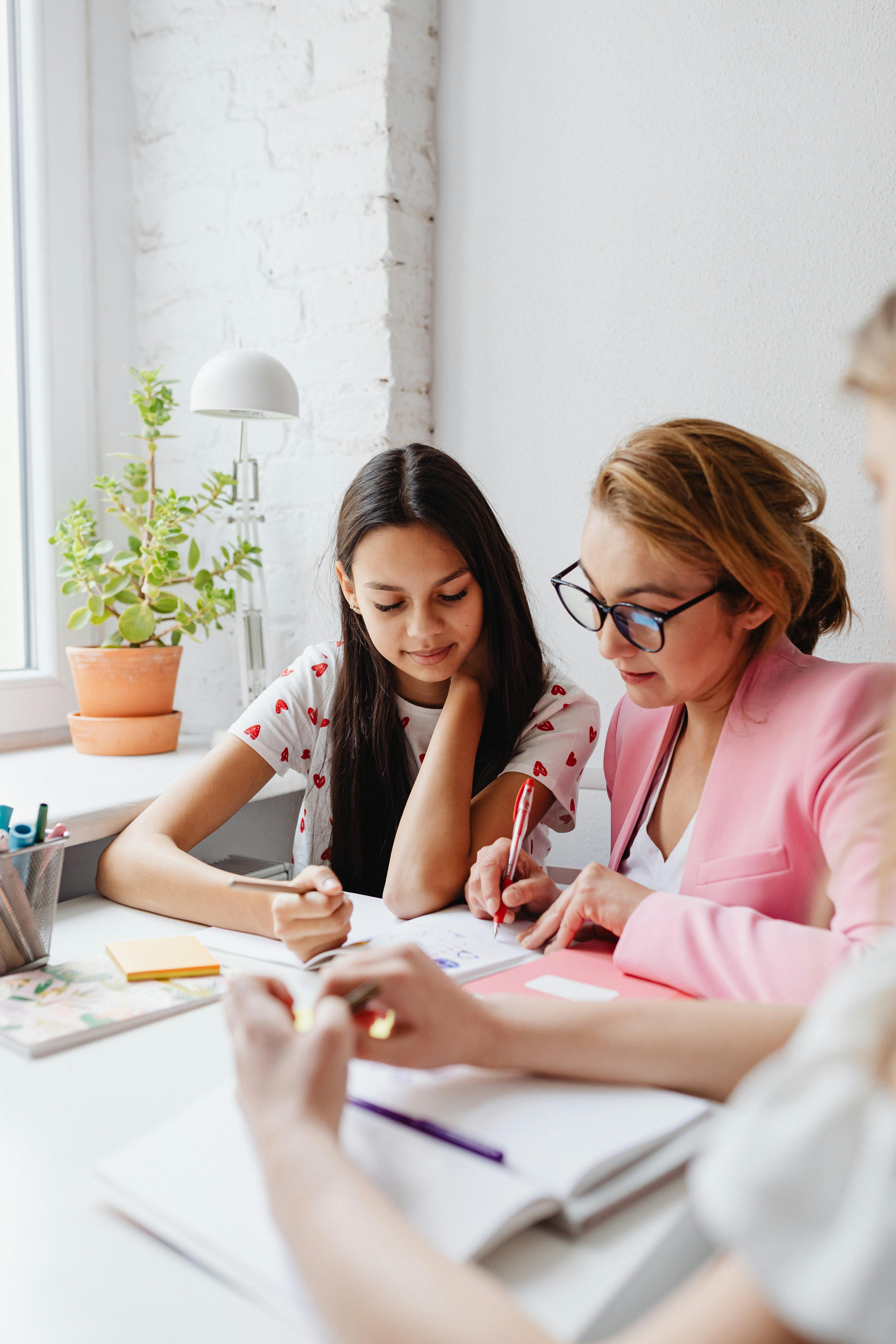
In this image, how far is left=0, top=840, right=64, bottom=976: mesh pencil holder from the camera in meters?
0.99

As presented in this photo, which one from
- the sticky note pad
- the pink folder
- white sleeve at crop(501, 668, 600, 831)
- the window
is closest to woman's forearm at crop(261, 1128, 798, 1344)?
the pink folder

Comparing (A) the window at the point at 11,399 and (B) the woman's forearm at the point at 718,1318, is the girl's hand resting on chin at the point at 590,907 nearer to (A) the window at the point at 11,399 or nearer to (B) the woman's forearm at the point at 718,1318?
(B) the woman's forearm at the point at 718,1318

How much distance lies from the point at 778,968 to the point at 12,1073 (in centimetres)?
63

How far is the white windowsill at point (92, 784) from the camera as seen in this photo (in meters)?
1.40

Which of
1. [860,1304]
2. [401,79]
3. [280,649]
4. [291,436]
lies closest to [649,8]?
[401,79]

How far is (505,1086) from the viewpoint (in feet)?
2.23

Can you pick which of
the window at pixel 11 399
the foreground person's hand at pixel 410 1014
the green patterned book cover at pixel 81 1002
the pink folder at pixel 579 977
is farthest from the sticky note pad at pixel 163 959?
the window at pixel 11 399

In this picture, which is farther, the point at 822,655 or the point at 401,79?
the point at 401,79

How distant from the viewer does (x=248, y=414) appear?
1.91m

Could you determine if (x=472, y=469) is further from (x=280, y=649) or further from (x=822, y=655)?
(x=822, y=655)

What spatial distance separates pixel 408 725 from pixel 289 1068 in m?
1.07

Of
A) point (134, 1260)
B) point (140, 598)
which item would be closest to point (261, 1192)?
point (134, 1260)

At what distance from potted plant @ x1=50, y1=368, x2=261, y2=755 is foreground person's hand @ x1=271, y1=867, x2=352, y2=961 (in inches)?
37.2

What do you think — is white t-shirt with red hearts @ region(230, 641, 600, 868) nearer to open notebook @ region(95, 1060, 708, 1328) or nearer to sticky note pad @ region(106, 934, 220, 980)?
sticky note pad @ region(106, 934, 220, 980)
